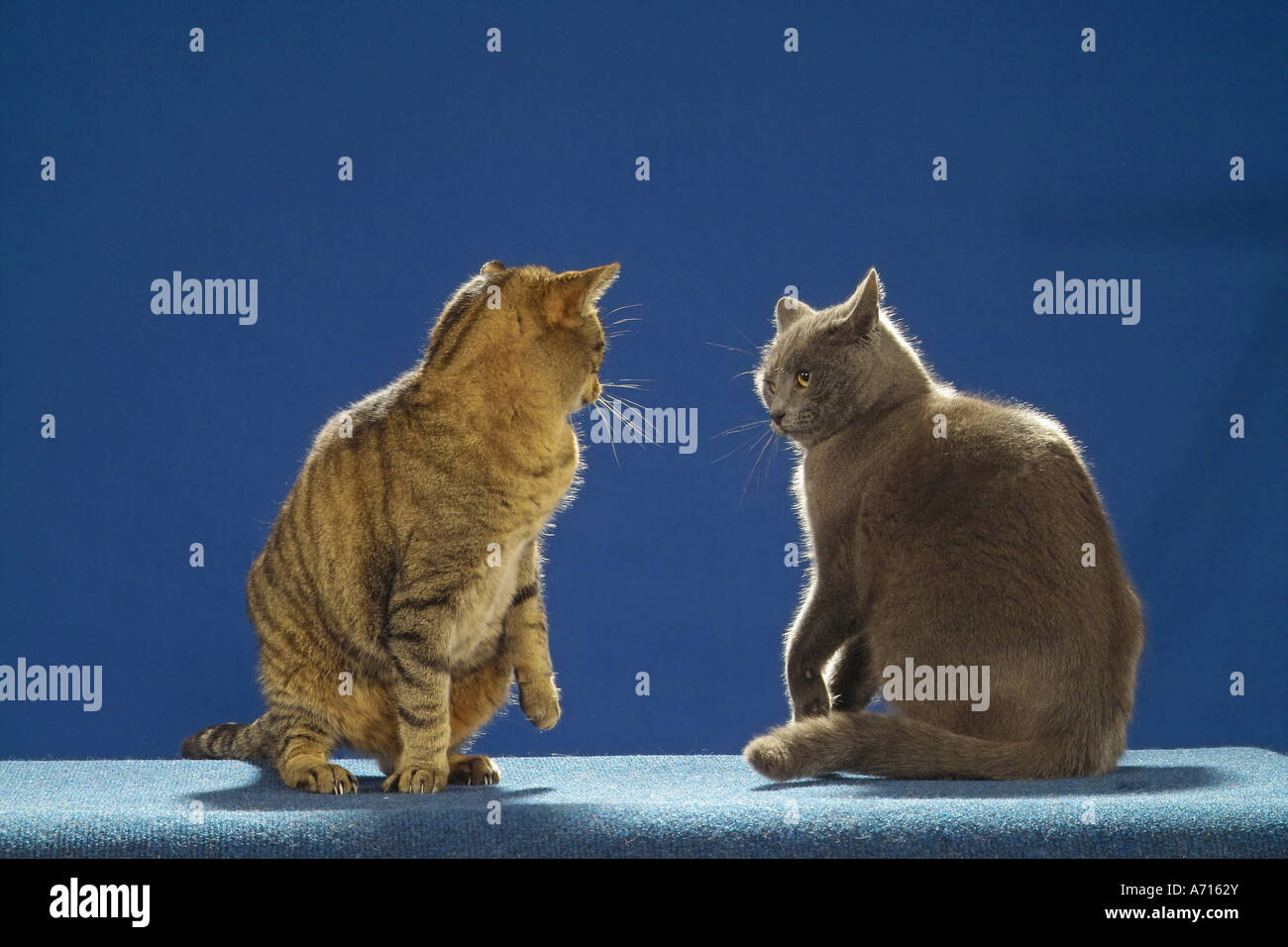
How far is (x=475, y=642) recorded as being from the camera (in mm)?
1742

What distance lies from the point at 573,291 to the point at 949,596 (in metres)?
0.64

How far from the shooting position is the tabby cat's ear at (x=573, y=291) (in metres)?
1.70

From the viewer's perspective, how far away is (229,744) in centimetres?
196

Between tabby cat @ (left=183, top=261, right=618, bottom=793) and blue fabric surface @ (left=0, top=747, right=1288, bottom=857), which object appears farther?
tabby cat @ (left=183, top=261, right=618, bottom=793)

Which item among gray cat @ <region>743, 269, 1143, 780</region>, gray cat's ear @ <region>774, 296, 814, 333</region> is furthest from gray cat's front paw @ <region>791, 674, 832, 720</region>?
gray cat's ear @ <region>774, 296, 814, 333</region>

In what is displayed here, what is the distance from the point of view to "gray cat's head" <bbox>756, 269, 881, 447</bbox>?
1.88m

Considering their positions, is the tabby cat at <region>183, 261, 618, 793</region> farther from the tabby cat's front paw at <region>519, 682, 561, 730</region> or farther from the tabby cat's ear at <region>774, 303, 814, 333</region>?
the tabby cat's ear at <region>774, 303, 814, 333</region>

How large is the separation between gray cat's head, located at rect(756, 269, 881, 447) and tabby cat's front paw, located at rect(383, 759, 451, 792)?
712 millimetres

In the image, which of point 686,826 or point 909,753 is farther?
point 909,753

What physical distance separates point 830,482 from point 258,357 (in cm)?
133

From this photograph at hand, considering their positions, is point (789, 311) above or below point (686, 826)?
above

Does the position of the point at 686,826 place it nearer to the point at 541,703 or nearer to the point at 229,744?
the point at 541,703

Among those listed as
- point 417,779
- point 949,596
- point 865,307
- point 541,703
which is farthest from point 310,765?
point 865,307

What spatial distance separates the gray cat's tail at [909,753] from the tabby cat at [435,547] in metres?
0.36
